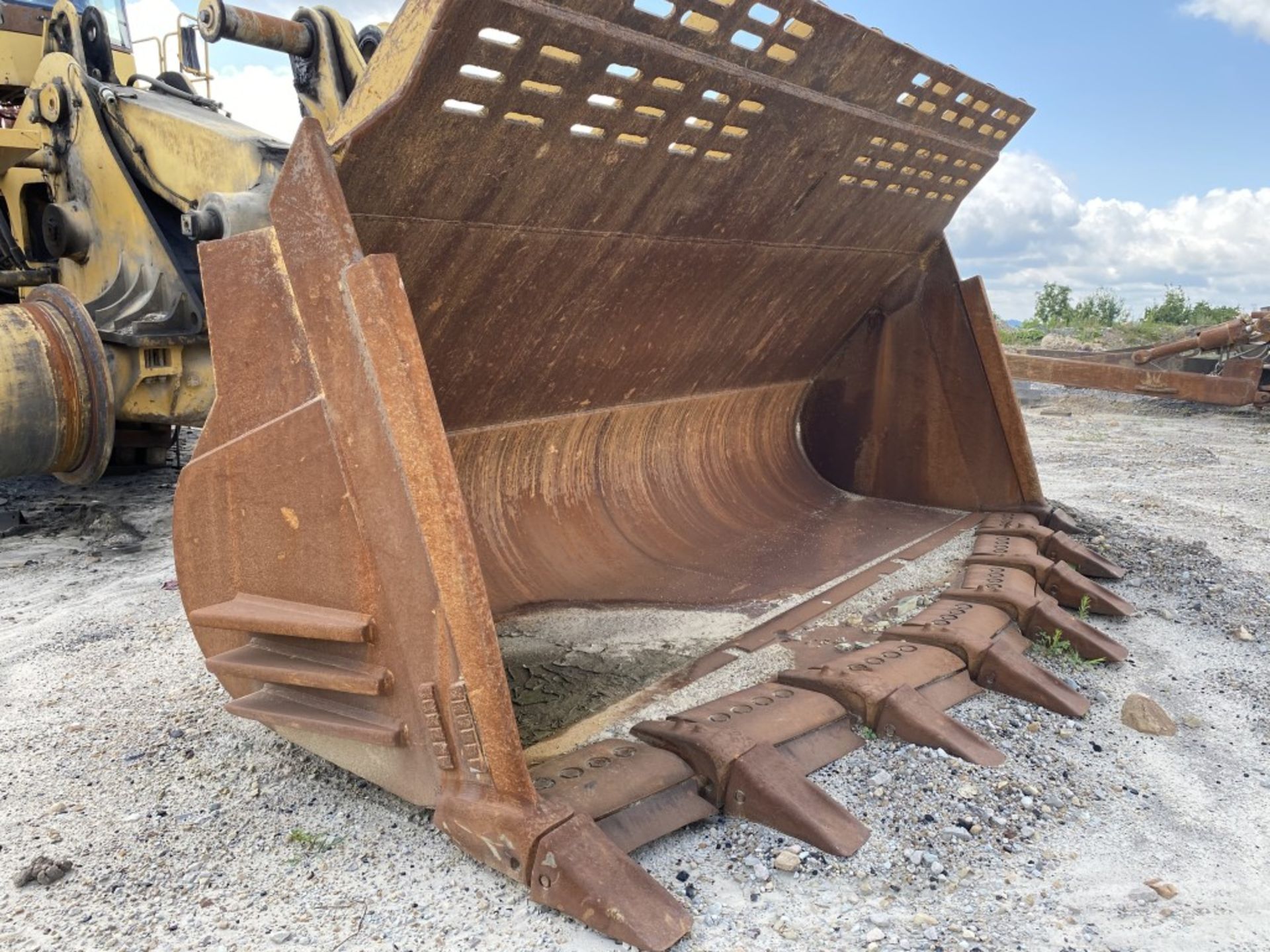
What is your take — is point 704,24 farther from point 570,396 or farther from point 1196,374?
point 1196,374

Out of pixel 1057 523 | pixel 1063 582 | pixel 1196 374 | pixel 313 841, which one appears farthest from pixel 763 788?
Answer: pixel 1196 374

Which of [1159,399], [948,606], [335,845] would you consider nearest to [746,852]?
[335,845]

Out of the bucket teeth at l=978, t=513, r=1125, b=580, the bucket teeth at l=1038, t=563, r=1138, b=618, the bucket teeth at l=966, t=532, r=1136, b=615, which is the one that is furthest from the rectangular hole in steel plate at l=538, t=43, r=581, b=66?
the bucket teeth at l=978, t=513, r=1125, b=580

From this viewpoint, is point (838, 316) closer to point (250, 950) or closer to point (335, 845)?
point (335, 845)

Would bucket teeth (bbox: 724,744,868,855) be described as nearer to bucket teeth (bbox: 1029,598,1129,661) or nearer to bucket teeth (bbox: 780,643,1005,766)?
bucket teeth (bbox: 780,643,1005,766)

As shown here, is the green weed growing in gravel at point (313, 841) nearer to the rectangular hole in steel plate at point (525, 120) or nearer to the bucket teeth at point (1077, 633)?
the rectangular hole in steel plate at point (525, 120)

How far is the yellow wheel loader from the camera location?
79.1 inches

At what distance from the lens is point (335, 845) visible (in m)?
2.20

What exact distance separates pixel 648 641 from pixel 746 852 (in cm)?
119

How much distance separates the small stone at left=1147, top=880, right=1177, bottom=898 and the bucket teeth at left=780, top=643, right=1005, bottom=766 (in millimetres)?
459

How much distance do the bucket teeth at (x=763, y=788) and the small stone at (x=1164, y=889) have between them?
560 millimetres

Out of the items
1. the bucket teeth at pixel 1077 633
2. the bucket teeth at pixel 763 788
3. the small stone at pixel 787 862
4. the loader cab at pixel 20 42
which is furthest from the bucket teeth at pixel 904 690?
the loader cab at pixel 20 42

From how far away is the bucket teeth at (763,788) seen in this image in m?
2.10

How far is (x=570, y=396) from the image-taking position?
3629 mm
